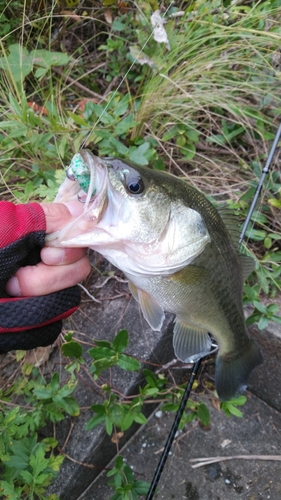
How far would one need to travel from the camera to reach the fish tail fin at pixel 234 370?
5.86 feet

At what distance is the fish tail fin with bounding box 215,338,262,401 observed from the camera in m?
1.79

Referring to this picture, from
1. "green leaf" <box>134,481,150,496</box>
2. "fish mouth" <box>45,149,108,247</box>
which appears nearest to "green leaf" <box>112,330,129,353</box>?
"fish mouth" <box>45,149,108,247</box>

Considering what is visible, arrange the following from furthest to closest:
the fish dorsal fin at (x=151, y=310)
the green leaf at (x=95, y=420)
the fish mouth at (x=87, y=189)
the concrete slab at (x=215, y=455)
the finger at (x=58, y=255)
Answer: the concrete slab at (x=215, y=455) → the green leaf at (x=95, y=420) → the fish dorsal fin at (x=151, y=310) → the finger at (x=58, y=255) → the fish mouth at (x=87, y=189)

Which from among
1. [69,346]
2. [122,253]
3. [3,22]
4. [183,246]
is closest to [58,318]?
[69,346]

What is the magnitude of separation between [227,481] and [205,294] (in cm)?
131

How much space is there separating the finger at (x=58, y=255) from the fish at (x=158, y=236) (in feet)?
0.09

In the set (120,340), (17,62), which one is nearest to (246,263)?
(120,340)

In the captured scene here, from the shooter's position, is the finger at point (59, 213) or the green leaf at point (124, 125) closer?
the finger at point (59, 213)

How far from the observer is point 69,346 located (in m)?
1.60

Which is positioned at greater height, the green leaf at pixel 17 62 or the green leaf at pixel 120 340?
the green leaf at pixel 17 62

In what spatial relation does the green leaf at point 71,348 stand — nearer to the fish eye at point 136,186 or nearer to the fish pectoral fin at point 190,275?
the fish pectoral fin at point 190,275

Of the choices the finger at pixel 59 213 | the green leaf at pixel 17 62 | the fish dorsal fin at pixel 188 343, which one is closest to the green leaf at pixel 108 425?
the fish dorsal fin at pixel 188 343

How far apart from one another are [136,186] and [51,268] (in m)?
0.40

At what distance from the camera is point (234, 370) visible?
5.86 feet
